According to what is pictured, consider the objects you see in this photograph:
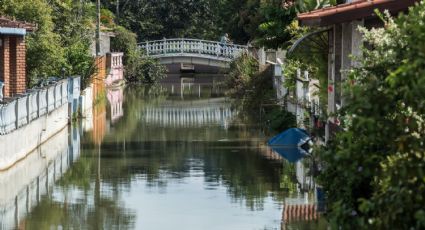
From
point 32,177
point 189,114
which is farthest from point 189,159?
point 189,114

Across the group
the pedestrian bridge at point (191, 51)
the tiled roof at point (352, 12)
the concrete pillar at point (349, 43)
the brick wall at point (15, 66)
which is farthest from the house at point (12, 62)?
the pedestrian bridge at point (191, 51)

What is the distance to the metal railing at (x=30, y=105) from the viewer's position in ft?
82.7

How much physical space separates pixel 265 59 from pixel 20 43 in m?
19.6

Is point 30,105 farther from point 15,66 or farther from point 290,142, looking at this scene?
point 290,142

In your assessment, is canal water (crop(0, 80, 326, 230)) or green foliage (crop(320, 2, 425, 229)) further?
canal water (crop(0, 80, 326, 230))

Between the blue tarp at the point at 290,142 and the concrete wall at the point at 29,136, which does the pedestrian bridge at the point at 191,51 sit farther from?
the blue tarp at the point at 290,142

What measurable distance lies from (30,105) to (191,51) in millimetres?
46881

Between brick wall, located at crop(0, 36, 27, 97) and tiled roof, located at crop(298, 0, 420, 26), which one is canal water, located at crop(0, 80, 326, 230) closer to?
brick wall, located at crop(0, 36, 27, 97)

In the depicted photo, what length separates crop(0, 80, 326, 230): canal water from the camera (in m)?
20.0

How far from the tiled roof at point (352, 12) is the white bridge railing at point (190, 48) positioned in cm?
5265

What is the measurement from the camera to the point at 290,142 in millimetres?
31203

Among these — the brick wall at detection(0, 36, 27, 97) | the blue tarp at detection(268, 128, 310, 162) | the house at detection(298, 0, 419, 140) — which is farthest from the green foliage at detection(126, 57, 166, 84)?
the house at detection(298, 0, 419, 140)

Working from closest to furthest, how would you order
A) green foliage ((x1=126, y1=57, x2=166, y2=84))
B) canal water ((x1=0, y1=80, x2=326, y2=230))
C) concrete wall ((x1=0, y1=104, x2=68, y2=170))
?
1. canal water ((x1=0, y1=80, x2=326, y2=230))
2. concrete wall ((x1=0, y1=104, x2=68, y2=170))
3. green foliage ((x1=126, y1=57, x2=166, y2=84))

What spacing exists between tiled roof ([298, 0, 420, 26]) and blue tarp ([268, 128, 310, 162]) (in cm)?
874
